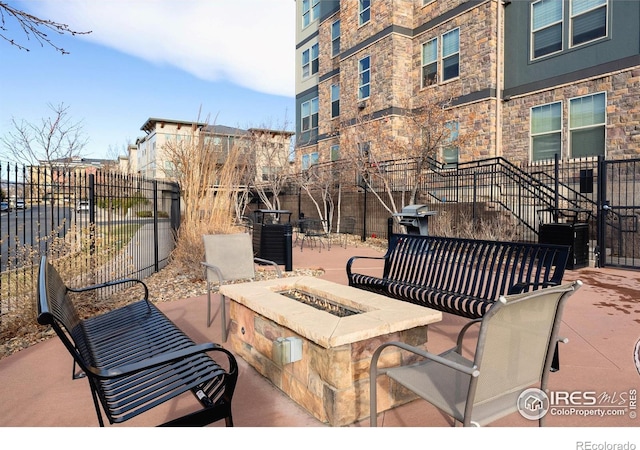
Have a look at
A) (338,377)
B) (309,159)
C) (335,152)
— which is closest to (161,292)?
(338,377)

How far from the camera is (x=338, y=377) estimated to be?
233cm

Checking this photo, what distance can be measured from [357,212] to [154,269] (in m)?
9.65

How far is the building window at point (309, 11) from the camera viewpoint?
2180 cm

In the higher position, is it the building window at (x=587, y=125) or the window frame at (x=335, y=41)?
the window frame at (x=335, y=41)

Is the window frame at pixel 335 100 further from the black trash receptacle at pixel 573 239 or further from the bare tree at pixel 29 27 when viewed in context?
the bare tree at pixel 29 27

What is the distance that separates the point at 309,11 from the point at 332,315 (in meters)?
23.4

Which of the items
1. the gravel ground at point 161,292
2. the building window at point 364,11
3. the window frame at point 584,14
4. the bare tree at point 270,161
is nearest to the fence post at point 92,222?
the gravel ground at point 161,292

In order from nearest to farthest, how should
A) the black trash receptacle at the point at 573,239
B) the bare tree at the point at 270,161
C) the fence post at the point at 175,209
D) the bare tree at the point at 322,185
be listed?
the black trash receptacle at the point at 573,239, the fence post at the point at 175,209, the bare tree at the point at 322,185, the bare tree at the point at 270,161

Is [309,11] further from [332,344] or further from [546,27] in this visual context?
[332,344]

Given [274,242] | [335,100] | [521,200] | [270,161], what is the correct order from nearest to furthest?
[274,242] → [521,200] → [270,161] → [335,100]

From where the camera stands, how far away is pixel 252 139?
65.3ft

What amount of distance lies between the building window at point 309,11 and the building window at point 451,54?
9.65 metres
